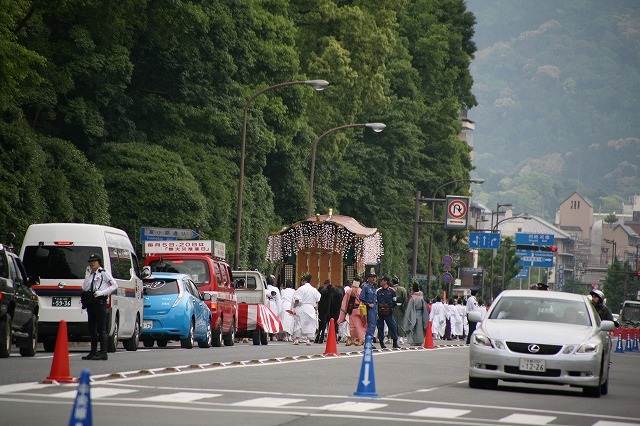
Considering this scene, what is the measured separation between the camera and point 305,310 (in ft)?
134

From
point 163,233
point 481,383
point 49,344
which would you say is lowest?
point 481,383

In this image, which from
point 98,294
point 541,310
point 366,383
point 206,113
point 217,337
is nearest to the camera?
point 366,383

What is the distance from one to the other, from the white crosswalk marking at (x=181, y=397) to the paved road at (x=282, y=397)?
0.01 metres

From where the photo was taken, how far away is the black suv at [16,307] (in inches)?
914

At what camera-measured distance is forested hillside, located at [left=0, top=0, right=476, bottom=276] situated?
4188cm

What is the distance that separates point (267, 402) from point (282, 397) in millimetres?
934

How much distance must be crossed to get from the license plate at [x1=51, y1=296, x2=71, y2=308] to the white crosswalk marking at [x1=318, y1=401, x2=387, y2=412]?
10.9m

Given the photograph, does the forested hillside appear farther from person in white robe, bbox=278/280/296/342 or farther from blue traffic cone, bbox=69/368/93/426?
blue traffic cone, bbox=69/368/93/426

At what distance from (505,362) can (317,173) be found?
57022 millimetres

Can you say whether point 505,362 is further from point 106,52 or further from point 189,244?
point 106,52

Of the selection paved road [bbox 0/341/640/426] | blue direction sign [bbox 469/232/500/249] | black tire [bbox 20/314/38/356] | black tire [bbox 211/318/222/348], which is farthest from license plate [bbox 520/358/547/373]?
blue direction sign [bbox 469/232/500/249]

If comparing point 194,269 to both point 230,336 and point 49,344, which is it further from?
point 49,344

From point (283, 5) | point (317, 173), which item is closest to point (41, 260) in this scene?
point (283, 5)

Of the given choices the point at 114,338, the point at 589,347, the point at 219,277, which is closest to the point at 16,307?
the point at 114,338
